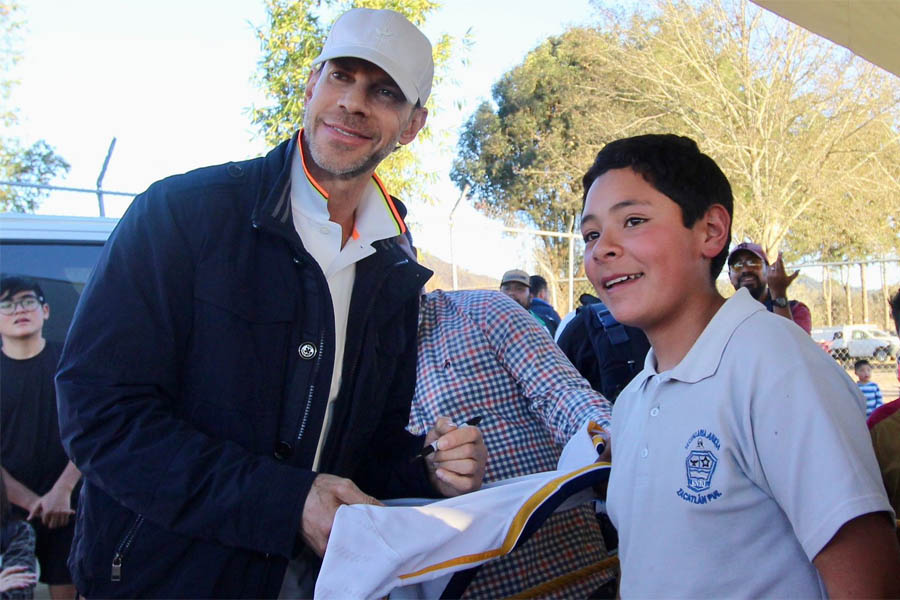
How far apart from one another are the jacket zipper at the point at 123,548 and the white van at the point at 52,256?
2.25 metres

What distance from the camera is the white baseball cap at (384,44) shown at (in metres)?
1.85

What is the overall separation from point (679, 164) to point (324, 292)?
0.88 meters

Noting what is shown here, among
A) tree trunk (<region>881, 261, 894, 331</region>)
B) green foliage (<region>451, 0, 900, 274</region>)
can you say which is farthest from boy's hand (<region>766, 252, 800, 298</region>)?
A: green foliage (<region>451, 0, 900, 274</region>)

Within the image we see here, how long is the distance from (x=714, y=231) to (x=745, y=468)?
622 mm

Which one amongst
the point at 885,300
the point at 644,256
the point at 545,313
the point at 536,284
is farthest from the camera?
the point at 885,300

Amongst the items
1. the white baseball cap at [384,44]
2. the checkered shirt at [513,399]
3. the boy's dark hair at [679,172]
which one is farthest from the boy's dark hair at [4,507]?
the boy's dark hair at [679,172]

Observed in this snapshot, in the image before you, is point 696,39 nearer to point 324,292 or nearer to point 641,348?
point 641,348

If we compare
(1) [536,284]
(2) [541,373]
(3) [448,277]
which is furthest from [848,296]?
(2) [541,373]

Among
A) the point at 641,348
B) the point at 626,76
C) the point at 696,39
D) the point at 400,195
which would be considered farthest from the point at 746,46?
the point at 641,348

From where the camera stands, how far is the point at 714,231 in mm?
1847

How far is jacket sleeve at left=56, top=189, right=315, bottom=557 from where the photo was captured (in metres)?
1.45

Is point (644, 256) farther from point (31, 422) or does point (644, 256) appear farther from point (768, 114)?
point (768, 114)

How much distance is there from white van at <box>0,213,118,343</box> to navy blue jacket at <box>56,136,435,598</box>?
6.96 ft

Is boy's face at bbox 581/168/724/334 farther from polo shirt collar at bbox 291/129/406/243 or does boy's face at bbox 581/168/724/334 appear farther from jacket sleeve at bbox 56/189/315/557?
jacket sleeve at bbox 56/189/315/557
